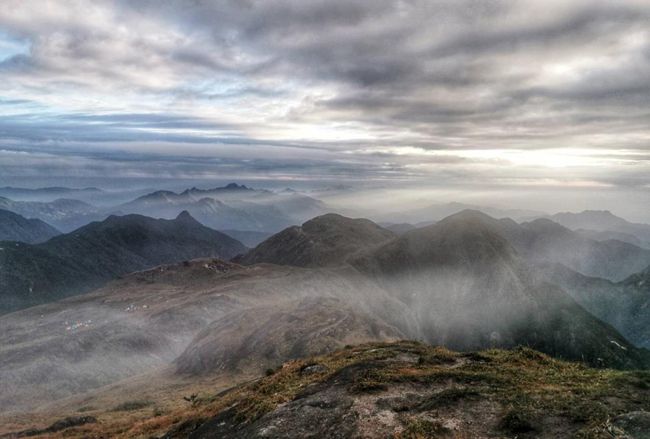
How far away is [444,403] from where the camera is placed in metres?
26.5

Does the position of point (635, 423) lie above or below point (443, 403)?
above

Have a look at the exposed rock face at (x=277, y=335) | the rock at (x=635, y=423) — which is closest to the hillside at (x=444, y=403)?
the rock at (x=635, y=423)

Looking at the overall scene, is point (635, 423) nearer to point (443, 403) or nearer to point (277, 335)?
point (443, 403)

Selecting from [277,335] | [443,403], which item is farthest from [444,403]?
[277,335]

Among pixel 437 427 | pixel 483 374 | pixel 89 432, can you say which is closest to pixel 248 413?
pixel 437 427

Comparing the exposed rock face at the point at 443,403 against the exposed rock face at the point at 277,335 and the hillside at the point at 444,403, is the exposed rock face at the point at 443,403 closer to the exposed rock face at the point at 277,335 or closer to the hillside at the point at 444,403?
the hillside at the point at 444,403

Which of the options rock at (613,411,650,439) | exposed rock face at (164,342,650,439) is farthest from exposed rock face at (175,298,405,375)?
rock at (613,411,650,439)

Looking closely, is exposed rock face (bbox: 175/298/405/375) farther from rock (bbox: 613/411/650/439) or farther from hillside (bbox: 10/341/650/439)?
rock (bbox: 613/411/650/439)

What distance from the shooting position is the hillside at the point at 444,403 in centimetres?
2286

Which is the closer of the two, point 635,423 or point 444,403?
point 635,423

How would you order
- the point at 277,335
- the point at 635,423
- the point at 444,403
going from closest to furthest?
1. the point at 635,423
2. the point at 444,403
3. the point at 277,335

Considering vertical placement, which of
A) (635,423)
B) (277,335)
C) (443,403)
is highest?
(635,423)

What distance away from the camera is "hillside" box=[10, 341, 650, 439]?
22.9m

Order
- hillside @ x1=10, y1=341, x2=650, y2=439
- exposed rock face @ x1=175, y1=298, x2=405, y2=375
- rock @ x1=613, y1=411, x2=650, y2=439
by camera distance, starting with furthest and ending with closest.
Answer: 1. exposed rock face @ x1=175, y1=298, x2=405, y2=375
2. hillside @ x1=10, y1=341, x2=650, y2=439
3. rock @ x1=613, y1=411, x2=650, y2=439
